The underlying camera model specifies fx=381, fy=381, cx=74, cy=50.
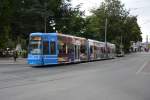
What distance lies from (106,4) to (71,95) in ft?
311

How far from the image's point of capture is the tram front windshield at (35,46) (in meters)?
34.4

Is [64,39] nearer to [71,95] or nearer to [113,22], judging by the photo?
[71,95]

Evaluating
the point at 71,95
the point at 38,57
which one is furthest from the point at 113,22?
A: the point at 71,95

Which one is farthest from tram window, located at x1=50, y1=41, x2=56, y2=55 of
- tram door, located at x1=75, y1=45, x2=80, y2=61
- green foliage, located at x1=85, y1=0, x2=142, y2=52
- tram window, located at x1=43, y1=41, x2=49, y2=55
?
green foliage, located at x1=85, y1=0, x2=142, y2=52

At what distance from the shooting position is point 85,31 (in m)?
91.0

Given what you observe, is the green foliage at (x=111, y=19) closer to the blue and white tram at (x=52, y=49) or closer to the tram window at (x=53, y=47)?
the blue and white tram at (x=52, y=49)

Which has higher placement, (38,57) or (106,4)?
(106,4)

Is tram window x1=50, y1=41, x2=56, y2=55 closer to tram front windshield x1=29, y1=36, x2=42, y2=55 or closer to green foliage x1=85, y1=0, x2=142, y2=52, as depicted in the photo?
tram front windshield x1=29, y1=36, x2=42, y2=55

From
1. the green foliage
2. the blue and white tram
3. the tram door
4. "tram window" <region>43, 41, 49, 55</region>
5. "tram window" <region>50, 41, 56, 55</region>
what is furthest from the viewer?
the green foliage

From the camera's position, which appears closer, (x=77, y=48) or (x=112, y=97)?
(x=112, y=97)

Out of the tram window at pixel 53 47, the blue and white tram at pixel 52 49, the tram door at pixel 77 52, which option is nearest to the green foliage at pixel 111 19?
the tram door at pixel 77 52

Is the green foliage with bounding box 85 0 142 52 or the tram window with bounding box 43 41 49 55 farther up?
the green foliage with bounding box 85 0 142 52

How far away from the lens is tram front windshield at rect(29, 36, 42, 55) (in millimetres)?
34406

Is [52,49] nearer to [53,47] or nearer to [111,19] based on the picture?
[53,47]
